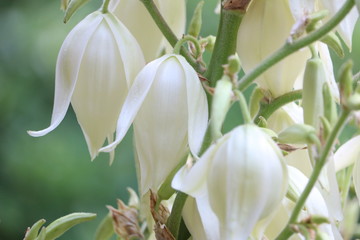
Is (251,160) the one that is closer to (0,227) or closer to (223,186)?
(223,186)

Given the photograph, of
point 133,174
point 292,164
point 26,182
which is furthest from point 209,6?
point 292,164

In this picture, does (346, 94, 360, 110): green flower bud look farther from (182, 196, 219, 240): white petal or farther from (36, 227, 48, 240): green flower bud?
(36, 227, 48, 240): green flower bud

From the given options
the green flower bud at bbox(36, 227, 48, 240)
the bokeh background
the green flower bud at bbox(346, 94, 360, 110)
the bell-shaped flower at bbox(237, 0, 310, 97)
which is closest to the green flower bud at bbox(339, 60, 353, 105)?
the green flower bud at bbox(346, 94, 360, 110)

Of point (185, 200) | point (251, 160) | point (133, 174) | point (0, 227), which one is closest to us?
point (251, 160)

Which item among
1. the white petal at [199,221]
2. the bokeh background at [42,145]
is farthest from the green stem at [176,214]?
the bokeh background at [42,145]

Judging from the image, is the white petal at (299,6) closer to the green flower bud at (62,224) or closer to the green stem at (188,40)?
the green stem at (188,40)

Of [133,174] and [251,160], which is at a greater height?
[251,160]
